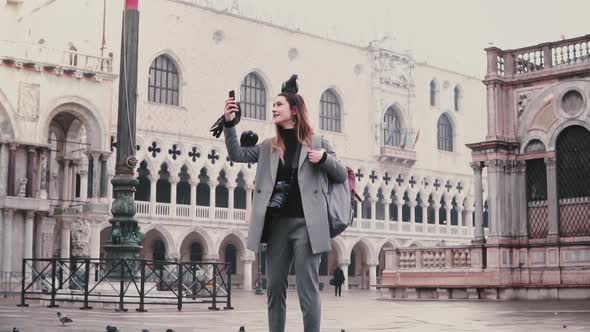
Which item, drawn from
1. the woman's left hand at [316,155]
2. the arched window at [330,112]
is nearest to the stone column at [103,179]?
the arched window at [330,112]

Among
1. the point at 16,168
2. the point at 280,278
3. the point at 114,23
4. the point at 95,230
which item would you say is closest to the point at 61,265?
the point at 280,278

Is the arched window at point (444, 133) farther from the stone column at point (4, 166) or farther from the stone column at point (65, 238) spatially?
the stone column at point (4, 166)

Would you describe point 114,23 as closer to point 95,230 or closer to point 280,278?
point 95,230

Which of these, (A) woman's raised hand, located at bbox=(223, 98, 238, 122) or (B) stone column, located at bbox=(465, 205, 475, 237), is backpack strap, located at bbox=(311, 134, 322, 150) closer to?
(A) woman's raised hand, located at bbox=(223, 98, 238, 122)

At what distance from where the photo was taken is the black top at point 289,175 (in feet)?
17.5

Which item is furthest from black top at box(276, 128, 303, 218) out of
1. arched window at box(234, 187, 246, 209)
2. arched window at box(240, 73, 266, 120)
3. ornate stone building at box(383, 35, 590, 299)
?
arched window at box(234, 187, 246, 209)

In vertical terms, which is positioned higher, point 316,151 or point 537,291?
point 316,151

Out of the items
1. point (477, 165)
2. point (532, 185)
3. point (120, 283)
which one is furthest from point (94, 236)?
point (120, 283)

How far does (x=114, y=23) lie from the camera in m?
39.0

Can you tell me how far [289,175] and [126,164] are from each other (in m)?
9.87

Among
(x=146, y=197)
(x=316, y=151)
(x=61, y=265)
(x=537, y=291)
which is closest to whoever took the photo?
(x=316, y=151)

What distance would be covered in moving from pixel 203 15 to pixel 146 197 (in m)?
8.97

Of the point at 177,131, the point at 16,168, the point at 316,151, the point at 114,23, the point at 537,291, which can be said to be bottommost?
the point at 537,291

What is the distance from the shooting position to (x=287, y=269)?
17.4ft
